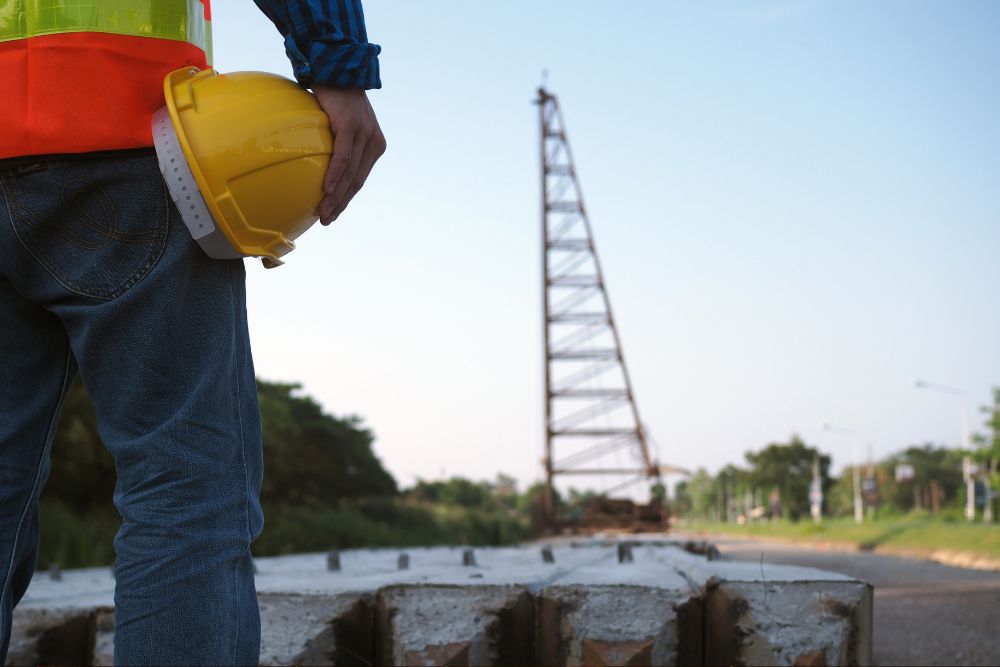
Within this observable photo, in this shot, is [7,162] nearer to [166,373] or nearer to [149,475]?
[166,373]

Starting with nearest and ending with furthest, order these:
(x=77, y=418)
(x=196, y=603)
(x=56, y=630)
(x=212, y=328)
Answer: (x=196, y=603)
(x=212, y=328)
(x=56, y=630)
(x=77, y=418)

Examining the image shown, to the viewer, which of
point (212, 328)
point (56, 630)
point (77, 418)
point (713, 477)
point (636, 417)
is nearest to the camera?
point (212, 328)

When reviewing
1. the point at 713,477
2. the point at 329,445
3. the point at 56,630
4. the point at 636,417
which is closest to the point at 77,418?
the point at 56,630

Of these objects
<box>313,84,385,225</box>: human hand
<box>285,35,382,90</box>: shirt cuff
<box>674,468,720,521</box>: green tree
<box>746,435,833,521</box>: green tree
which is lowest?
<box>674,468,720,521</box>: green tree

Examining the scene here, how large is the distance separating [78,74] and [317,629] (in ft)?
4.67

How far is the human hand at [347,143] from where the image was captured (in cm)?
158

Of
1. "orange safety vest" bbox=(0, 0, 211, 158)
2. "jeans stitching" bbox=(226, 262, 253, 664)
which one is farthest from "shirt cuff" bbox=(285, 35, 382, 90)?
"jeans stitching" bbox=(226, 262, 253, 664)

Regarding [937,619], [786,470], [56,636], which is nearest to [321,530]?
[937,619]

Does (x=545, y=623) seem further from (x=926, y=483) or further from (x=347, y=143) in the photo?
(x=926, y=483)

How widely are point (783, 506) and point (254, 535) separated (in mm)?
87701

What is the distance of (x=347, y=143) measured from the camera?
158 cm

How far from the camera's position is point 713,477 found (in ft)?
403

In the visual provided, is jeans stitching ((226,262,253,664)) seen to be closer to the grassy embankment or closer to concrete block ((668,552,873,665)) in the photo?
concrete block ((668,552,873,665))

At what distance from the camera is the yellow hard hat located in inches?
58.3
